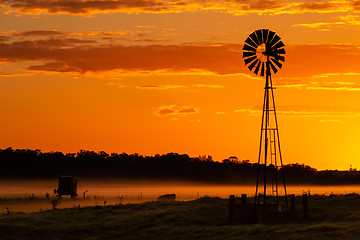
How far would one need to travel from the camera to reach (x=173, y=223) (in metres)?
58.0

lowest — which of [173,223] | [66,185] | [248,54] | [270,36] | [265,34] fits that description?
[173,223]

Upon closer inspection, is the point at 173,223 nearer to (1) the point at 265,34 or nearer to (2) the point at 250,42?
(2) the point at 250,42

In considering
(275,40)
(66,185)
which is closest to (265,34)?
(275,40)

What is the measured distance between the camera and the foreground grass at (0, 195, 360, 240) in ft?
166

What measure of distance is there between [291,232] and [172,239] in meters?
8.53

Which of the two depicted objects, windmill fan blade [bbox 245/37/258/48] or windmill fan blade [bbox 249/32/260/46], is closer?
windmill fan blade [bbox 249/32/260/46]

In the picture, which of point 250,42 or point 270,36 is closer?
point 270,36

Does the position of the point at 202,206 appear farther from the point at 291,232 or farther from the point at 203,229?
the point at 291,232

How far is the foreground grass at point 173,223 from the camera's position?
50719mm

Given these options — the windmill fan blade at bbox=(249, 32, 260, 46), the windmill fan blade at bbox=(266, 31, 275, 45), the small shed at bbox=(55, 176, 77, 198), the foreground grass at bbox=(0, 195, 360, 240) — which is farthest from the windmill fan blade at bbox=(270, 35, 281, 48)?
the small shed at bbox=(55, 176, 77, 198)

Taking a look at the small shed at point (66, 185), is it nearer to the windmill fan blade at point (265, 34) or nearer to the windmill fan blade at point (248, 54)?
the windmill fan blade at point (248, 54)

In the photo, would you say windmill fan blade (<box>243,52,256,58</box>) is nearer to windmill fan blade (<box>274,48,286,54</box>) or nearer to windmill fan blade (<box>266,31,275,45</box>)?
windmill fan blade (<box>266,31,275,45</box>)

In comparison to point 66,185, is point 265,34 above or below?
above

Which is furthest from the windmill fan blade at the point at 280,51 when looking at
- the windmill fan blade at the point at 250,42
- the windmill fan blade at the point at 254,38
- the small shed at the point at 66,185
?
the small shed at the point at 66,185
